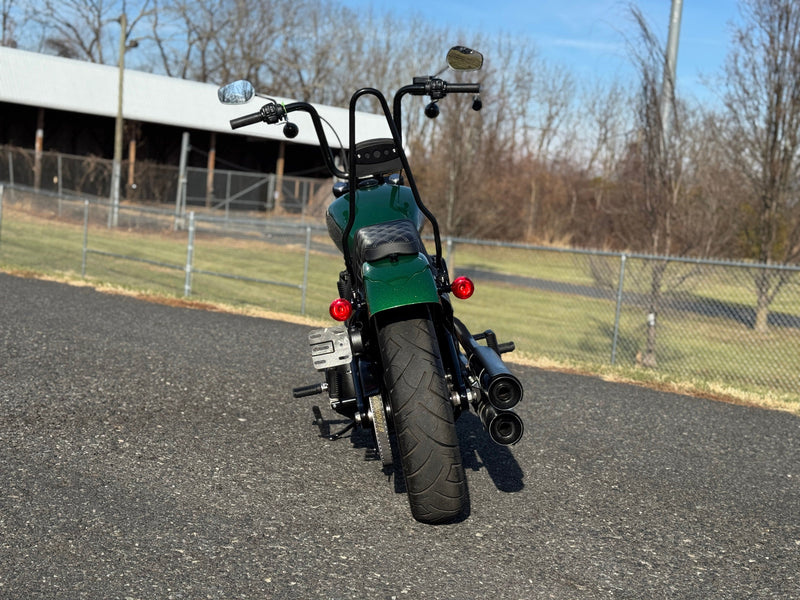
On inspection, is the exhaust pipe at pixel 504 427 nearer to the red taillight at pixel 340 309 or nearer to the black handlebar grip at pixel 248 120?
the red taillight at pixel 340 309

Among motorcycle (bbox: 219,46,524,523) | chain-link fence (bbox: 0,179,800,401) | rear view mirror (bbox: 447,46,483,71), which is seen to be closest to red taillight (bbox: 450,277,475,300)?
motorcycle (bbox: 219,46,524,523)

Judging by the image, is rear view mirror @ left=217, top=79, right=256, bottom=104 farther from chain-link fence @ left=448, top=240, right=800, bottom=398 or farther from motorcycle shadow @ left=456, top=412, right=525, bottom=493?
chain-link fence @ left=448, top=240, right=800, bottom=398

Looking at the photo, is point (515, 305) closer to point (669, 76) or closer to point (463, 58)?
point (669, 76)

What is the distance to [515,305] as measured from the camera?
63.0 feet

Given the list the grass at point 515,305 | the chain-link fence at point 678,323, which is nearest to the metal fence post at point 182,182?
the grass at point 515,305

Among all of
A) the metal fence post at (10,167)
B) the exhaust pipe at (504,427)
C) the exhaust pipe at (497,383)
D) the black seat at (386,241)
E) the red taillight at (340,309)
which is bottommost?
the exhaust pipe at (504,427)

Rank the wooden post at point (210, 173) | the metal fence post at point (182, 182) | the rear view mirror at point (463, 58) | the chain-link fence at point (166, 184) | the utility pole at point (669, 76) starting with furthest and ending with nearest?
the wooden post at point (210, 173), the metal fence post at point (182, 182), the chain-link fence at point (166, 184), the utility pole at point (669, 76), the rear view mirror at point (463, 58)

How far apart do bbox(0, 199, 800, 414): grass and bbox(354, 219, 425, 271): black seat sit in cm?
512

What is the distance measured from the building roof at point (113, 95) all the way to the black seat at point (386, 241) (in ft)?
87.3

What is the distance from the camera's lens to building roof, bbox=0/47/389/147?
31734 mm

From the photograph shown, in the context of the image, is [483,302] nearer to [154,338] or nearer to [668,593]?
[154,338]

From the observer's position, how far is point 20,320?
867cm

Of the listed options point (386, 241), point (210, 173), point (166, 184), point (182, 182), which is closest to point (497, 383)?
point (386, 241)

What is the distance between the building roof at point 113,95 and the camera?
104ft
